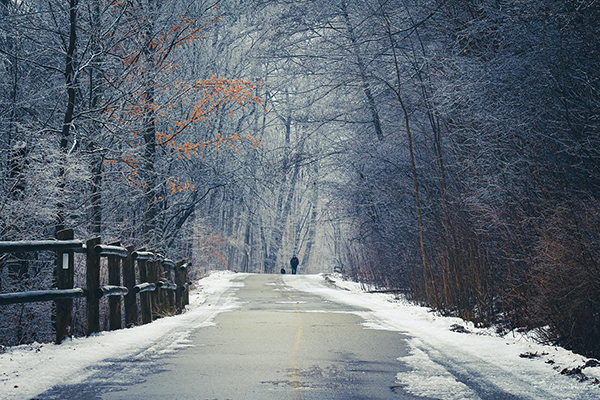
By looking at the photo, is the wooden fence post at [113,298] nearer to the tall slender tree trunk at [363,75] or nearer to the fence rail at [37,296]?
the fence rail at [37,296]

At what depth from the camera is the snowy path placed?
6312mm

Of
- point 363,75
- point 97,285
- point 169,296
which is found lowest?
point 169,296

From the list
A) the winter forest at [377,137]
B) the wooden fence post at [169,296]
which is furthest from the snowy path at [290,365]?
the wooden fence post at [169,296]

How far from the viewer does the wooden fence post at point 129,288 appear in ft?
40.9

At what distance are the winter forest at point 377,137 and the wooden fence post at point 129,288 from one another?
1429 millimetres

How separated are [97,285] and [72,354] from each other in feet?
6.50

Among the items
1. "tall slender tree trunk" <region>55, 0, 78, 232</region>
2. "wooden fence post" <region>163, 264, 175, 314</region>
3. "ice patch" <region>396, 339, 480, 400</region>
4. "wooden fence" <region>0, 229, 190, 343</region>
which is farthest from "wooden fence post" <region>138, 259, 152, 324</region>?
"ice patch" <region>396, 339, 480, 400</region>

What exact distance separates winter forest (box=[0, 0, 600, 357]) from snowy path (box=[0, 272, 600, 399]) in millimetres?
1632

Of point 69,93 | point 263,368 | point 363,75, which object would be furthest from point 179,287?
point 263,368

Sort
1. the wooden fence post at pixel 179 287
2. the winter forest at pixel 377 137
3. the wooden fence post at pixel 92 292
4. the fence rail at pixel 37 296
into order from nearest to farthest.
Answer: the fence rail at pixel 37 296
the wooden fence post at pixel 92 292
the winter forest at pixel 377 137
the wooden fence post at pixel 179 287

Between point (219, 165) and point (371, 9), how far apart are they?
10469 millimetres

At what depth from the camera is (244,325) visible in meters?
12.4

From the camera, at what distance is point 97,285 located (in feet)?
33.7

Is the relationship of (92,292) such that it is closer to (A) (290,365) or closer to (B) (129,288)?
(B) (129,288)
